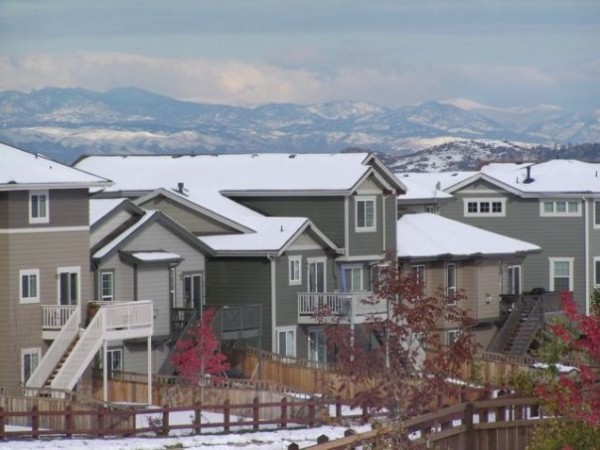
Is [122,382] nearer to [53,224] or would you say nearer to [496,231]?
[53,224]

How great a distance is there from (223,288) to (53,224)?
1101cm

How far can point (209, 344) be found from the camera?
5734cm

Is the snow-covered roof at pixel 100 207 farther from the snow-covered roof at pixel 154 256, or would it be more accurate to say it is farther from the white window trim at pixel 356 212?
the white window trim at pixel 356 212

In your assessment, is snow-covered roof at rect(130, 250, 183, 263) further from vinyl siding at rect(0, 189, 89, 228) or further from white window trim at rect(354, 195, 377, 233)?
white window trim at rect(354, 195, 377, 233)

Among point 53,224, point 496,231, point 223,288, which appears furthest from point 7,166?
point 496,231

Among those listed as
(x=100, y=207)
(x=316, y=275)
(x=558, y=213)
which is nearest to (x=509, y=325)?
(x=558, y=213)

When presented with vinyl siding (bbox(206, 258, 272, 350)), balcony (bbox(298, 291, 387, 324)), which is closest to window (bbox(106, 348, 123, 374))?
vinyl siding (bbox(206, 258, 272, 350))

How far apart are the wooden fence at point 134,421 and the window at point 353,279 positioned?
20.4 m

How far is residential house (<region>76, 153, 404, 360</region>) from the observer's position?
212 feet

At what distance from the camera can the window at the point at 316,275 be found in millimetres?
66750

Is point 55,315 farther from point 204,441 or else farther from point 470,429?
point 470,429

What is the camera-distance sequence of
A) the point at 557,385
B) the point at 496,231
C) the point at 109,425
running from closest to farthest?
1. the point at 557,385
2. the point at 109,425
3. the point at 496,231

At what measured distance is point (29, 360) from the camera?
53688mm

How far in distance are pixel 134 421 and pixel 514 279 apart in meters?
39.0
